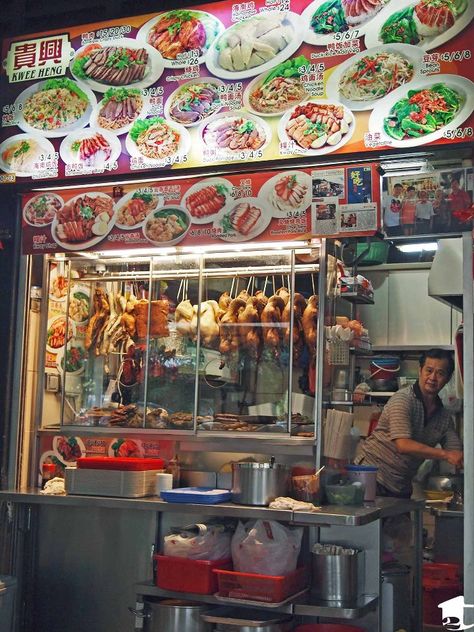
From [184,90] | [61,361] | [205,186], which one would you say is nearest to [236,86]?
A: [184,90]

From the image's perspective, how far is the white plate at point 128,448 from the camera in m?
5.35

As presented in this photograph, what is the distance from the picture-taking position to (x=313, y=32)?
4.97 metres

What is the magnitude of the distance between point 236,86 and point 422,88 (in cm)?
116

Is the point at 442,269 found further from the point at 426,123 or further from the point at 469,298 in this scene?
the point at 426,123

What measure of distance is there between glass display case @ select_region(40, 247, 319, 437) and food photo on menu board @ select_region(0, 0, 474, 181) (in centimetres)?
63

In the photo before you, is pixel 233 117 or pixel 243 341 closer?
pixel 233 117

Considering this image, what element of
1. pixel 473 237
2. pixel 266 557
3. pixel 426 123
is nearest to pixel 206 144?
pixel 426 123

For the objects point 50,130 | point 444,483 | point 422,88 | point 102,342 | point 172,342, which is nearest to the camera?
point 422,88

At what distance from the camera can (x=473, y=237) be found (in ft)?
14.6

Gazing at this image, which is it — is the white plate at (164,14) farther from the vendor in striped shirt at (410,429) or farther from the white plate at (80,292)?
the vendor in striped shirt at (410,429)

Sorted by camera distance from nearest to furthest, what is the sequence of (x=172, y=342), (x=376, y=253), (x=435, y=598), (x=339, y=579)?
(x=339, y=579) → (x=172, y=342) → (x=435, y=598) → (x=376, y=253)

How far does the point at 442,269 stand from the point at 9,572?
3.26 meters

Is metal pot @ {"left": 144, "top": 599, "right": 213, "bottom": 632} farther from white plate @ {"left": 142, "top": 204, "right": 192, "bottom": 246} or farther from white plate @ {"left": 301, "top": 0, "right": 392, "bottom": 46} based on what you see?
white plate @ {"left": 301, "top": 0, "right": 392, "bottom": 46}
